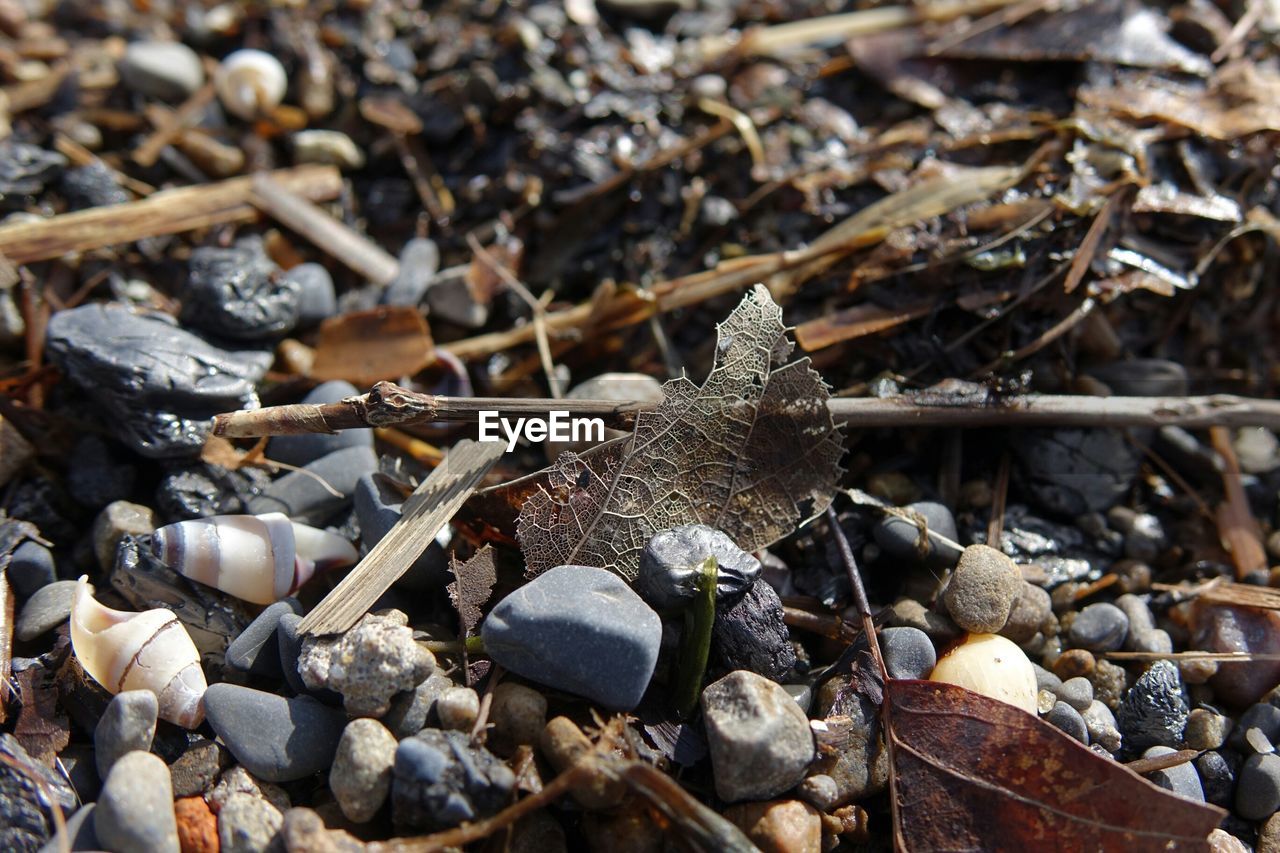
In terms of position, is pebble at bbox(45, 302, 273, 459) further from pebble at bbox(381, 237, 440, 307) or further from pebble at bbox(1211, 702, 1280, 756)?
pebble at bbox(1211, 702, 1280, 756)

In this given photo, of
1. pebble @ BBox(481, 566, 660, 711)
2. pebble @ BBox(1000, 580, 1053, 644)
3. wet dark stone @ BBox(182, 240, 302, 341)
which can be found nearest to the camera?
pebble @ BBox(481, 566, 660, 711)

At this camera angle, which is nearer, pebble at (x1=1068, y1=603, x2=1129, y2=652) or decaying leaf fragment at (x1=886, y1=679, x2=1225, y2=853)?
decaying leaf fragment at (x1=886, y1=679, x2=1225, y2=853)

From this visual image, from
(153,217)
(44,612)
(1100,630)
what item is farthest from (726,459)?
(153,217)

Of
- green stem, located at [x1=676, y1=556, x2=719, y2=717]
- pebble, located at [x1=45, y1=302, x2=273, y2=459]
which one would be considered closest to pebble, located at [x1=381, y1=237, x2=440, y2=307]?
pebble, located at [x1=45, y1=302, x2=273, y2=459]

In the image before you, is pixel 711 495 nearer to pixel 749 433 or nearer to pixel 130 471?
pixel 749 433

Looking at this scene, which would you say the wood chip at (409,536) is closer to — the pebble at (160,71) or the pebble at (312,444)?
the pebble at (312,444)

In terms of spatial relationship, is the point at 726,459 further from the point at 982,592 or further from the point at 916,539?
the point at 982,592

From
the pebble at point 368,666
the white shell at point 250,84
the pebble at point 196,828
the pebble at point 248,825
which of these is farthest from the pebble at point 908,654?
the white shell at point 250,84
